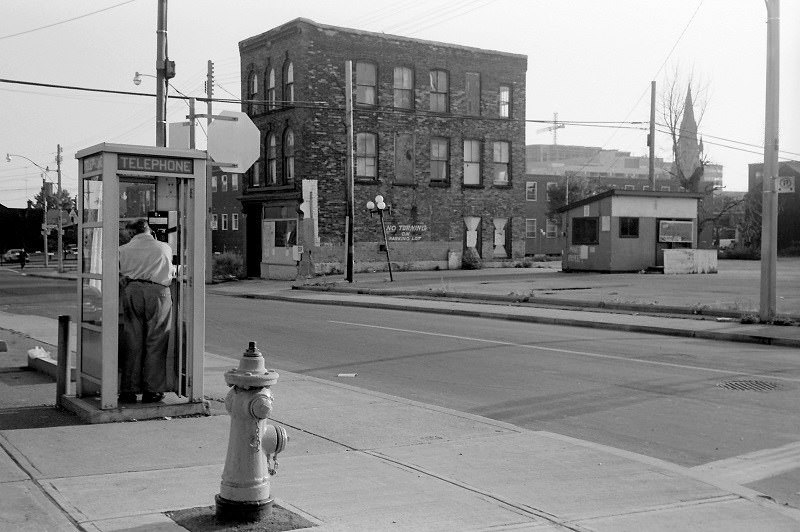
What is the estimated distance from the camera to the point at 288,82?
140ft

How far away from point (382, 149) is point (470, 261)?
7.24 meters

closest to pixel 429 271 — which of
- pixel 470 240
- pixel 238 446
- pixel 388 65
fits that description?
pixel 470 240

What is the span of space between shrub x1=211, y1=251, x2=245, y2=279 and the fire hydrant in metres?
38.3

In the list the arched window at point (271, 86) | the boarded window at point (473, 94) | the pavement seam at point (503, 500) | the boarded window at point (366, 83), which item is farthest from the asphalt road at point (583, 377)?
the boarded window at point (473, 94)

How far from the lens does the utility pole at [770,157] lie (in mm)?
19234

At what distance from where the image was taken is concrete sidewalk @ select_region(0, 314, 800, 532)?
5691 millimetres

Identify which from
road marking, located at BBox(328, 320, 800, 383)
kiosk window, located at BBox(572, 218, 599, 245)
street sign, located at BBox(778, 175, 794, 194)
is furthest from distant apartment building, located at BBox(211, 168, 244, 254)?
street sign, located at BBox(778, 175, 794, 194)

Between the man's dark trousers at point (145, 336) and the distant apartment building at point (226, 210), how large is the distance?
6463 centimetres

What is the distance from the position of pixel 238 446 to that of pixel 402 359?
28.5 feet

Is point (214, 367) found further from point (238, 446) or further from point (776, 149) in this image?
point (776, 149)

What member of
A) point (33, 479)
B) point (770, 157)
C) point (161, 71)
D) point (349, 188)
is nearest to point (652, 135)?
point (349, 188)

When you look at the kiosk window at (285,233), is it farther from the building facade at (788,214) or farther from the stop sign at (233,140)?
the building facade at (788,214)

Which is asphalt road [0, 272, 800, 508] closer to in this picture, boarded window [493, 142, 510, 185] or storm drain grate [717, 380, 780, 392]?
storm drain grate [717, 380, 780, 392]

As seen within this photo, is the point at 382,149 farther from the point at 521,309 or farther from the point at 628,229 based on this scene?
the point at 521,309
